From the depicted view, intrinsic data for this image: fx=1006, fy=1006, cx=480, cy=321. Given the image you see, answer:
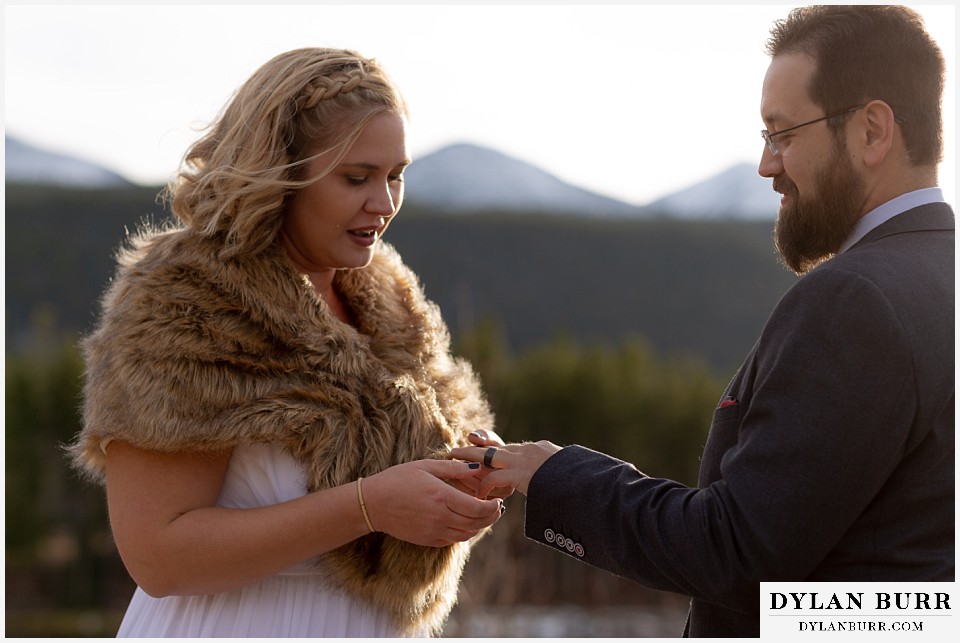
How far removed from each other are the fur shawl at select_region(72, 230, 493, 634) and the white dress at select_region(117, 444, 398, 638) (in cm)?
5

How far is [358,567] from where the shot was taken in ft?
7.85

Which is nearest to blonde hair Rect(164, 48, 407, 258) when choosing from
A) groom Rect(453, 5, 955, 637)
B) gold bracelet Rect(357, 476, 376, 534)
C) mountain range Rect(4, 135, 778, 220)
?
gold bracelet Rect(357, 476, 376, 534)

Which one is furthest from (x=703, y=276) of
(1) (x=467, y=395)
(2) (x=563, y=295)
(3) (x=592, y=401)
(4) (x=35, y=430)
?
(1) (x=467, y=395)

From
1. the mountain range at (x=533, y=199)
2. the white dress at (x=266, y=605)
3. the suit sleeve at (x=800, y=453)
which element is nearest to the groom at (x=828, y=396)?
the suit sleeve at (x=800, y=453)

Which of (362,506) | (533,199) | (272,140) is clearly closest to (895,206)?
(362,506)

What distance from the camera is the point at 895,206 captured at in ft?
6.70

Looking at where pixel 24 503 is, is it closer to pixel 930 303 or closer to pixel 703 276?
pixel 930 303

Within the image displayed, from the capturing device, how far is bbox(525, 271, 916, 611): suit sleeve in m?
1.78

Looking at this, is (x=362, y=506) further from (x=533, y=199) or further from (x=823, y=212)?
(x=533, y=199)

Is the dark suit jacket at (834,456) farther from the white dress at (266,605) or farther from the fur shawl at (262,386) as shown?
the white dress at (266,605)

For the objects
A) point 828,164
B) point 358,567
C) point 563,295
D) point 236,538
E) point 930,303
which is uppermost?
point 828,164

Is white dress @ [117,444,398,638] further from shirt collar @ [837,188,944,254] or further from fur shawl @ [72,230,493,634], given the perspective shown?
shirt collar @ [837,188,944,254]

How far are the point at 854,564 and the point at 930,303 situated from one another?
510 mm

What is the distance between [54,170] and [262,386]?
5312cm
